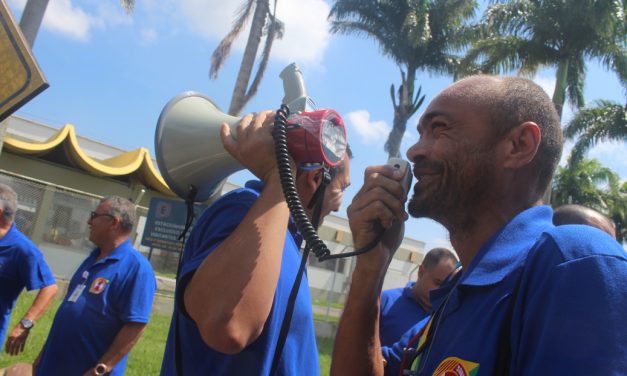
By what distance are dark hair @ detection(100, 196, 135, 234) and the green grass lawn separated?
323 centimetres

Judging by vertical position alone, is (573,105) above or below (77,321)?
above

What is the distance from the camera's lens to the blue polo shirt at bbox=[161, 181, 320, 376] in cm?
165

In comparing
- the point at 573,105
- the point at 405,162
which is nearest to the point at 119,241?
the point at 405,162

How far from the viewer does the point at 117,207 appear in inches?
177

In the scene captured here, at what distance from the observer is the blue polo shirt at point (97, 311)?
3.63 metres

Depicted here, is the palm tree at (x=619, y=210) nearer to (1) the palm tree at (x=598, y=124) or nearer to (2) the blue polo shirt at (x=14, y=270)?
(1) the palm tree at (x=598, y=124)

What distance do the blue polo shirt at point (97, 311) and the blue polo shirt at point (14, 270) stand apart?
2.35 feet

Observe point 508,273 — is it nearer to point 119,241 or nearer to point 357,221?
point 357,221

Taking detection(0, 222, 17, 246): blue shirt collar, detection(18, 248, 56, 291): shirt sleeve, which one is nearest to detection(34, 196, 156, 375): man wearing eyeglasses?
detection(18, 248, 56, 291): shirt sleeve

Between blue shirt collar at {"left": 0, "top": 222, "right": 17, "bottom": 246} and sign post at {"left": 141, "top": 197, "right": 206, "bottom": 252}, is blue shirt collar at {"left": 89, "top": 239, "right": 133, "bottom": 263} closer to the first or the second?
blue shirt collar at {"left": 0, "top": 222, "right": 17, "bottom": 246}

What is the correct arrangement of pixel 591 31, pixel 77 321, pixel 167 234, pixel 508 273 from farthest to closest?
pixel 591 31
pixel 167 234
pixel 77 321
pixel 508 273

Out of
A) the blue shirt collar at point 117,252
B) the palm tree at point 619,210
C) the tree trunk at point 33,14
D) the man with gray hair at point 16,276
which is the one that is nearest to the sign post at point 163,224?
the tree trunk at point 33,14

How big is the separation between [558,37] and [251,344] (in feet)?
55.0

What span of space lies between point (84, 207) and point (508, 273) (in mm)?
11192
